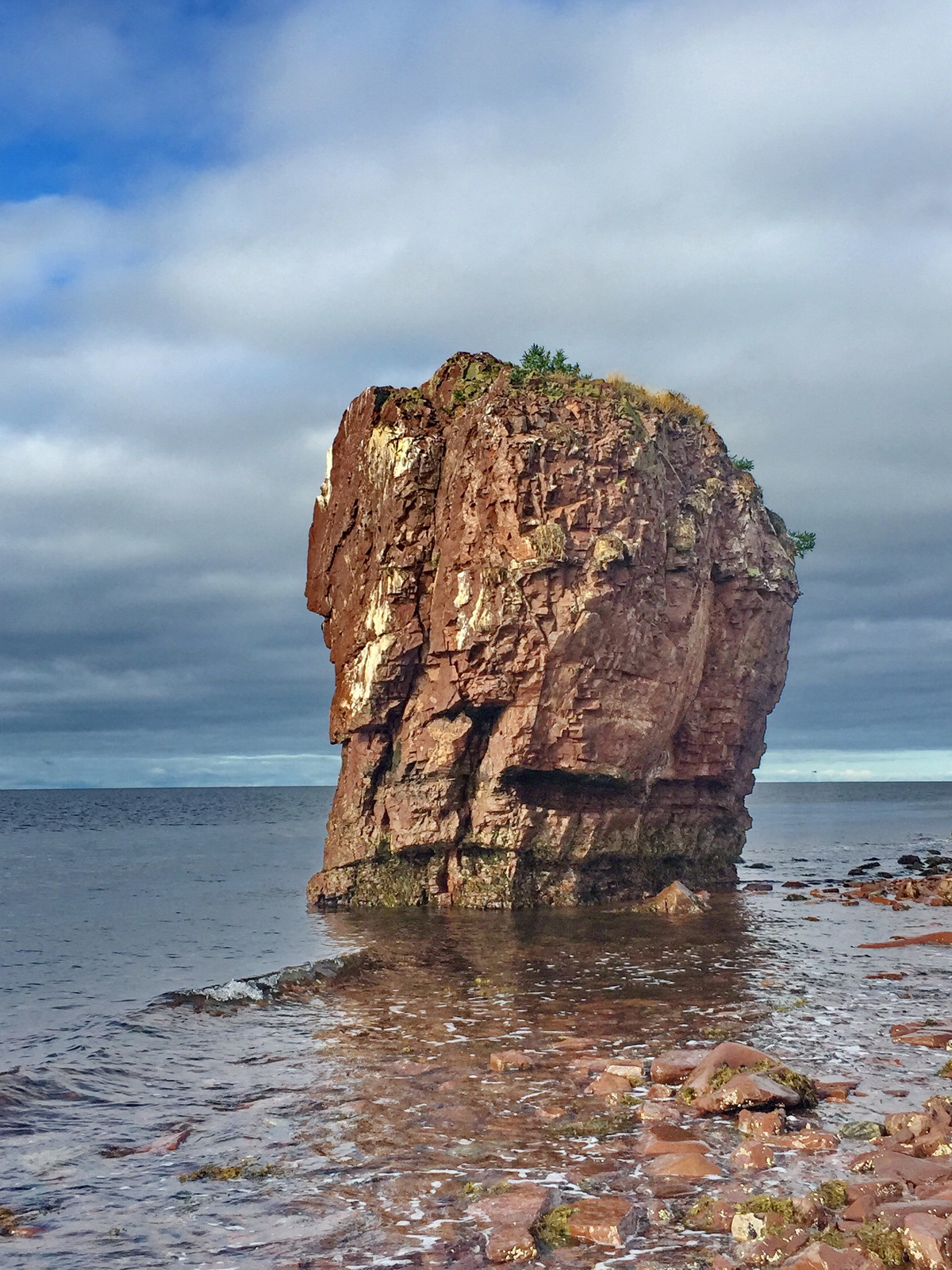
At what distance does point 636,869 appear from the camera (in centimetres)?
3475

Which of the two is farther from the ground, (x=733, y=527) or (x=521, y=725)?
(x=733, y=527)

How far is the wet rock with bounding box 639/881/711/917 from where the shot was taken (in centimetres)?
3088

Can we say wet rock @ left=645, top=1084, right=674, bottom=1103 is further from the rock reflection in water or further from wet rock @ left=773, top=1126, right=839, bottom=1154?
wet rock @ left=773, top=1126, right=839, bottom=1154

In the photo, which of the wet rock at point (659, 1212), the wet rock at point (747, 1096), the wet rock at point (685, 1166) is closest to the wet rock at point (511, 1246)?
the wet rock at point (659, 1212)

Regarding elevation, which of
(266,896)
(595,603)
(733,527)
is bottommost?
(266,896)

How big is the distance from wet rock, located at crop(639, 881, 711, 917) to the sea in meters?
0.69

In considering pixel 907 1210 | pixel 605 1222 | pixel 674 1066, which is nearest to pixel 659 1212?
pixel 605 1222

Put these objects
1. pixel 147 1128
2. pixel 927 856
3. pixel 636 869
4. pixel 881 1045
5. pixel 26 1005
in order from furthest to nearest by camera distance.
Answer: pixel 927 856 < pixel 636 869 < pixel 26 1005 < pixel 881 1045 < pixel 147 1128

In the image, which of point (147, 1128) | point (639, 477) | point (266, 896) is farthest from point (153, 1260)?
point (266, 896)

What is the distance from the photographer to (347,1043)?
55.3 feet

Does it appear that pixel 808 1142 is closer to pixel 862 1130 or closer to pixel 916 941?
pixel 862 1130

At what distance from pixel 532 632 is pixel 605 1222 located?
21.8 meters

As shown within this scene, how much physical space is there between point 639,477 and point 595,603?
14.7 feet

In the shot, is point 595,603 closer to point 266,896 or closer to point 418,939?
point 418,939
